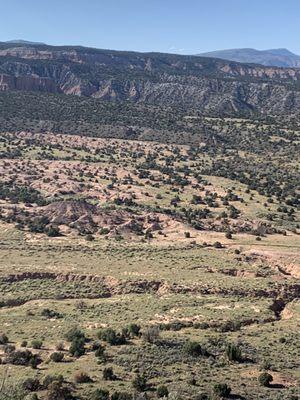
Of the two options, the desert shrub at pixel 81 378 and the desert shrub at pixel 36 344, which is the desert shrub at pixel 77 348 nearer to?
the desert shrub at pixel 36 344

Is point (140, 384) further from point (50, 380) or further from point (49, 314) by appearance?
point (49, 314)

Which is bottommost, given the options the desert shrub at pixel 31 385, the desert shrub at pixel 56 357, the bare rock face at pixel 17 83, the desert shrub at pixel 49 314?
the desert shrub at pixel 49 314

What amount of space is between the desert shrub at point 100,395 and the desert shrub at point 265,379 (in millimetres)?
7749

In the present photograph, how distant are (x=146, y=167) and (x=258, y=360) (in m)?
70.8

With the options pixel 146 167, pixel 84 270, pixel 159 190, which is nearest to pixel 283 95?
A: pixel 146 167

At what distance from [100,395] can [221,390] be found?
5.61m

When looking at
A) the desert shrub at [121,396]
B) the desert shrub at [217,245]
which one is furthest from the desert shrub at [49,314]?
the desert shrub at [217,245]

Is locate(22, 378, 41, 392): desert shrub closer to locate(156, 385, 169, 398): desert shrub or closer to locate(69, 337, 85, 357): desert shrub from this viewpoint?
locate(69, 337, 85, 357): desert shrub

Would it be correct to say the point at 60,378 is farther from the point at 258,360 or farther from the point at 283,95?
the point at 283,95

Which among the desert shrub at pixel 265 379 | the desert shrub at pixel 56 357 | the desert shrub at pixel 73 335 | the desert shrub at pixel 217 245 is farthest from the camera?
the desert shrub at pixel 217 245

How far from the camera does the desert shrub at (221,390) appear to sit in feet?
83.1

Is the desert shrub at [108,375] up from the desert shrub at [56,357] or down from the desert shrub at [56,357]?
up

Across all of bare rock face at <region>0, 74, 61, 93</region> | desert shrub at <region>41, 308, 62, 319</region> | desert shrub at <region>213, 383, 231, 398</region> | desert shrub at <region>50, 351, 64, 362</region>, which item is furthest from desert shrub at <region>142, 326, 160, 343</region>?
bare rock face at <region>0, 74, 61, 93</region>

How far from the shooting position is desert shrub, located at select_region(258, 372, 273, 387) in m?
27.1
